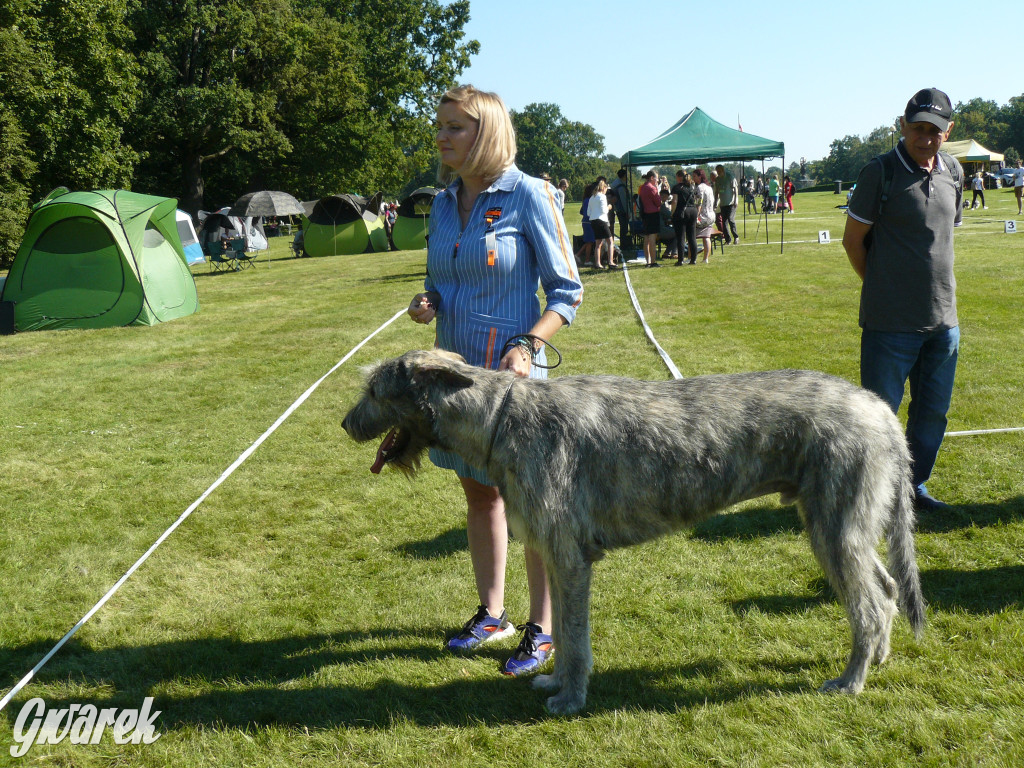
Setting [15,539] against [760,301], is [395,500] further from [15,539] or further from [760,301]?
[760,301]

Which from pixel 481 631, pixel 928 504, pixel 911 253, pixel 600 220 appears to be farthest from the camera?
pixel 600 220

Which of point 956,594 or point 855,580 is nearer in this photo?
point 855,580

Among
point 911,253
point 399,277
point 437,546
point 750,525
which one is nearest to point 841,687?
point 750,525

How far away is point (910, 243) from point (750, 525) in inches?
76.3

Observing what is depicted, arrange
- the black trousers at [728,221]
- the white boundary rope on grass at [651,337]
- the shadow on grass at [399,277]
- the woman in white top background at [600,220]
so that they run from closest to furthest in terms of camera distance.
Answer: the white boundary rope on grass at [651,337] < the woman in white top background at [600,220] < the shadow on grass at [399,277] < the black trousers at [728,221]

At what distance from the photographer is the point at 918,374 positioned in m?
4.61

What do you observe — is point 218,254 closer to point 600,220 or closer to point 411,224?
point 411,224

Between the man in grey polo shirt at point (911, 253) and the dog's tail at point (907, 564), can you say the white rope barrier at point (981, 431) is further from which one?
the dog's tail at point (907, 564)

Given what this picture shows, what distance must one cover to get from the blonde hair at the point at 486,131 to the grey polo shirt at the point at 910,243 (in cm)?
216

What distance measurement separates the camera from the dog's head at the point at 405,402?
306 cm

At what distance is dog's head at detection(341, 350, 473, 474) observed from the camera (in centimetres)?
306

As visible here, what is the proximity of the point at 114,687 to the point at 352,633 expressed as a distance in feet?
3.64

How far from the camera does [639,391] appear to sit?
3.19 meters

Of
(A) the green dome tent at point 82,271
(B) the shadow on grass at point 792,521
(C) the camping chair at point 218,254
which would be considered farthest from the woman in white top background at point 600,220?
(B) the shadow on grass at point 792,521
